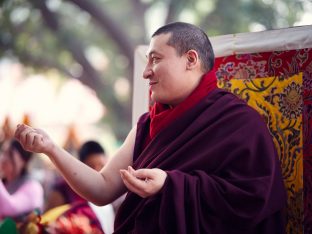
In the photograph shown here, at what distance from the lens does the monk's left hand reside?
1.44 m

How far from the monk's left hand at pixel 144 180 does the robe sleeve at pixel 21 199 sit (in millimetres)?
2029

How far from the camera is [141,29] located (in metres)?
10.6

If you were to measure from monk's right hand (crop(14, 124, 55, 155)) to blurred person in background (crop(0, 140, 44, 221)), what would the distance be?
5.60ft

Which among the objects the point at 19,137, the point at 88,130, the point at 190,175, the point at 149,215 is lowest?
the point at 88,130

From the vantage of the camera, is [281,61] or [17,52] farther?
[17,52]

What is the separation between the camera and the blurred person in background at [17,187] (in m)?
3.31

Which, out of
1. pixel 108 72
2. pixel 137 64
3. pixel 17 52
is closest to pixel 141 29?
pixel 108 72

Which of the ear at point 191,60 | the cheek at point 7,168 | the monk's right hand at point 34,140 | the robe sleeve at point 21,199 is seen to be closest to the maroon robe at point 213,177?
the ear at point 191,60

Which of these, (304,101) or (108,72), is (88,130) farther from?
(304,101)

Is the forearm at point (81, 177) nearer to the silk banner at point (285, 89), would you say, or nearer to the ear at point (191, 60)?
the ear at point (191, 60)

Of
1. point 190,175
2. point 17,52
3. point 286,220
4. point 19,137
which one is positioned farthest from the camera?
point 17,52

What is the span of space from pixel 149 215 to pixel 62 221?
36.6 inches

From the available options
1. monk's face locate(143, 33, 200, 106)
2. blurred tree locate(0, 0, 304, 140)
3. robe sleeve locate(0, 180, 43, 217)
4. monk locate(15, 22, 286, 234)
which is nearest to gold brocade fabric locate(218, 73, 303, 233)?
monk locate(15, 22, 286, 234)

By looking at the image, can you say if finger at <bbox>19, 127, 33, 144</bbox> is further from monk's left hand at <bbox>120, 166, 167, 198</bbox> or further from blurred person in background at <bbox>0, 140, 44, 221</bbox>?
blurred person in background at <bbox>0, 140, 44, 221</bbox>
